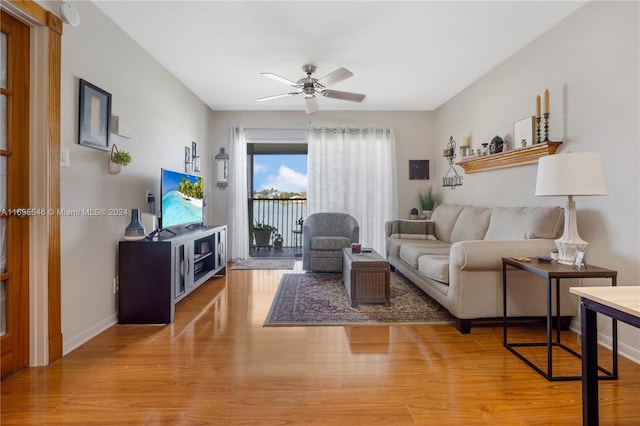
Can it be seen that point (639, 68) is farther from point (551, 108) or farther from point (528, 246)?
point (528, 246)

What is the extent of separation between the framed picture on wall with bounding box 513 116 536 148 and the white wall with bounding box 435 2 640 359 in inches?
3.9

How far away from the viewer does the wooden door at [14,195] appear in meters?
1.83

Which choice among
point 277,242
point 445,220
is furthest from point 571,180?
point 277,242

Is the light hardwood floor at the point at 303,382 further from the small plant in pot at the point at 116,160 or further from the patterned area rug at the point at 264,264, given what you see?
the patterned area rug at the point at 264,264

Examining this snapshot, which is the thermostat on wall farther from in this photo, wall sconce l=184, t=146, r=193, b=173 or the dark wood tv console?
wall sconce l=184, t=146, r=193, b=173

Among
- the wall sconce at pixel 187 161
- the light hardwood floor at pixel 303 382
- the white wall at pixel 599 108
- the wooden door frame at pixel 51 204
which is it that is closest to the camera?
the light hardwood floor at pixel 303 382

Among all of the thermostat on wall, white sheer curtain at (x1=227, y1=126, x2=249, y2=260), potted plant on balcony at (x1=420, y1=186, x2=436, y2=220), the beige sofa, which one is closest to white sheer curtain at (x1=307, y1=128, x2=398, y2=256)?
potted plant on balcony at (x1=420, y1=186, x2=436, y2=220)

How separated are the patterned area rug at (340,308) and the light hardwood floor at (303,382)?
150mm

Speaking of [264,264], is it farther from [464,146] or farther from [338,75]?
[464,146]

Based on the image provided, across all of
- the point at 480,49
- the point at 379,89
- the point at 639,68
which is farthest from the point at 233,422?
the point at 379,89

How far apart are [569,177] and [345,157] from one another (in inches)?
144

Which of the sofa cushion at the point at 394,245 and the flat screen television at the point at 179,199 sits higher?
the flat screen television at the point at 179,199

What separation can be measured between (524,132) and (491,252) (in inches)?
58.1

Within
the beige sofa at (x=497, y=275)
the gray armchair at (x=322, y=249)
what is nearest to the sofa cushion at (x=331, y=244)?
the gray armchair at (x=322, y=249)
